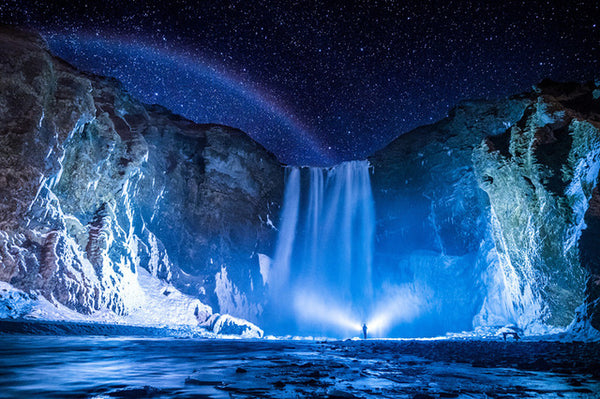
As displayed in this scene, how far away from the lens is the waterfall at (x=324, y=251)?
33.0 meters

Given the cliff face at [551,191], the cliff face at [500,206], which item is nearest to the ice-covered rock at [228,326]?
the cliff face at [500,206]

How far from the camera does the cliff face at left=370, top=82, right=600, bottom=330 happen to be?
595 inches

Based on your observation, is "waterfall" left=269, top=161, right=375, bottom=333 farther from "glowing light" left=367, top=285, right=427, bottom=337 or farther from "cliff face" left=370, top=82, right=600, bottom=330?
"cliff face" left=370, top=82, right=600, bottom=330

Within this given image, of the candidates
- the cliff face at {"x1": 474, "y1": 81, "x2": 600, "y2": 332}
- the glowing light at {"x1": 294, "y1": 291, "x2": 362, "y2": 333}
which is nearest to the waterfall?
the glowing light at {"x1": 294, "y1": 291, "x2": 362, "y2": 333}

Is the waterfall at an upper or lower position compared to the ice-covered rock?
upper

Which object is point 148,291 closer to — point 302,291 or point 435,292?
point 302,291

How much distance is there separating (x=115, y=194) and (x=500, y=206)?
2566 centimetres

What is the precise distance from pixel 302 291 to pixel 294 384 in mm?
31178

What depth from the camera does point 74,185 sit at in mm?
20172

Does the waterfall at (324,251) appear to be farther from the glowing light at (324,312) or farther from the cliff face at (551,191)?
the cliff face at (551,191)

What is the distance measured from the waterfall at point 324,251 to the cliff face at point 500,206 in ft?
8.33

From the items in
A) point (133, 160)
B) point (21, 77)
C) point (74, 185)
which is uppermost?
point (21, 77)

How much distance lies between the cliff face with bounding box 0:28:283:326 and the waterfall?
8.23 ft

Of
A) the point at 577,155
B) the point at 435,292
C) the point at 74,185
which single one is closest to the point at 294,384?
the point at 577,155
